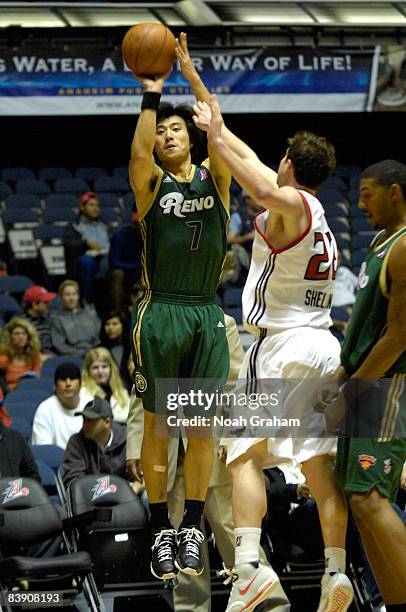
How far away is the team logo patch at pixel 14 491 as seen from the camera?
24.7ft

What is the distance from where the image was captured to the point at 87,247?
13.6 meters

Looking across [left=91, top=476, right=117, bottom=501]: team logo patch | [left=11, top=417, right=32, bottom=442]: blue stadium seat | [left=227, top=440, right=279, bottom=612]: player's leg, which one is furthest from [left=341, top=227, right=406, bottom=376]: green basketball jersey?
[left=11, top=417, right=32, bottom=442]: blue stadium seat

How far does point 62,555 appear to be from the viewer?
745 centimetres

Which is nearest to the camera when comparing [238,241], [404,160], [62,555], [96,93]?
[62,555]

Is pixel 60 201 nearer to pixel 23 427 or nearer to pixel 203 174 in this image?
pixel 23 427

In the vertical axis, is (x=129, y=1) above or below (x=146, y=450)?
above

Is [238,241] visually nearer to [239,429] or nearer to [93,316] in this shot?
[93,316]

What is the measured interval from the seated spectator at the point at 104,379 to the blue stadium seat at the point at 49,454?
37.3 inches

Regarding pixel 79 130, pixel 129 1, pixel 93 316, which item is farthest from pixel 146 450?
pixel 79 130

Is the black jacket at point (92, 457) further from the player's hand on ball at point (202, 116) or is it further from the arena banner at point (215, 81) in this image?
the arena banner at point (215, 81)

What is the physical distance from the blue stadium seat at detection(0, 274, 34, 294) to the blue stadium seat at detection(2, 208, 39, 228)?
4.30 feet

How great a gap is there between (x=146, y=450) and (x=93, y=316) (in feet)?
Answer: 20.5

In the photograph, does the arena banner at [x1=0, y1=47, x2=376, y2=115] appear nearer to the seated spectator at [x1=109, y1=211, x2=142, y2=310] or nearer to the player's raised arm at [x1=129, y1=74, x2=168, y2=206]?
the seated spectator at [x1=109, y1=211, x2=142, y2=310]

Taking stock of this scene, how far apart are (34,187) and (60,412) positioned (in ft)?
22.7
